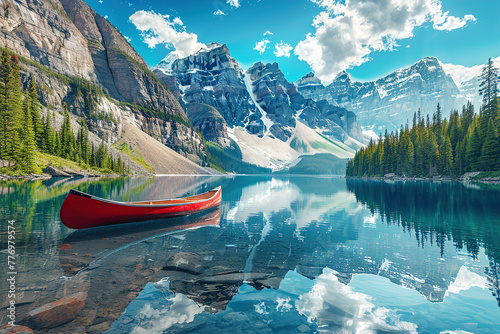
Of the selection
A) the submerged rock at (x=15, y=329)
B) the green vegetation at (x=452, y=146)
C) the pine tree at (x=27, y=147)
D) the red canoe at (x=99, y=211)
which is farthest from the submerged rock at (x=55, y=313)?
the green vegetation at (x=452, y=146)

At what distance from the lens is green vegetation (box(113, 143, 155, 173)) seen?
135 meters

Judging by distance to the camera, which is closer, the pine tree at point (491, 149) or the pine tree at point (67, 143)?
the pine tree at point (491, 149)

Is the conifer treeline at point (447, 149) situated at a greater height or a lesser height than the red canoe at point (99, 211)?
greater

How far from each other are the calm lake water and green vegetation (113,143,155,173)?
124 metres

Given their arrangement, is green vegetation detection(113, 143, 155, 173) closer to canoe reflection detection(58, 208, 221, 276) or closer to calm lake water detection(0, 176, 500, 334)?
canoe reflection detection(58, 208, 221, 276)

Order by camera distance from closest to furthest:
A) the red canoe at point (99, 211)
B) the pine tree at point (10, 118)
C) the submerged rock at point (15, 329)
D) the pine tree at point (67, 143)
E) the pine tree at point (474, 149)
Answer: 1. the submerged rock at point (15, 329)
2. the red canoe at point (99, 211)
3. the pine tree at point (10, 118)
4. the pine tree at point (474, 149)
5. the pine tree at point (67, 143)

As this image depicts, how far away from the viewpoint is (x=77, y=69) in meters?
160

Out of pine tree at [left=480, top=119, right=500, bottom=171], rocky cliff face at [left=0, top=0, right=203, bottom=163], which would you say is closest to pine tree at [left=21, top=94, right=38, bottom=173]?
rocky cliff face at [left=0, top=0, right=203, bottom=163]

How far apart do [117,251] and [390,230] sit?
19393 millimetres

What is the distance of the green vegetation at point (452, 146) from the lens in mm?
74062

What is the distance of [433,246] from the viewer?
49.0 feet

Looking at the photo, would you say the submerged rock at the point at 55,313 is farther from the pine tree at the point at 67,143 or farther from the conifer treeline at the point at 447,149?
the pine tree at the point at 67,143

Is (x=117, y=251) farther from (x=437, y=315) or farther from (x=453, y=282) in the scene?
(x=453, y=282)

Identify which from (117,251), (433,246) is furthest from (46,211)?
(433,246)
